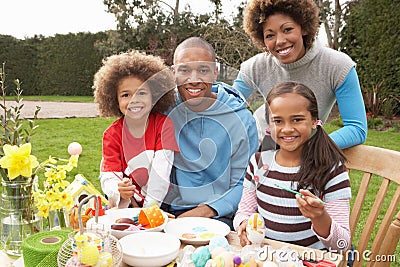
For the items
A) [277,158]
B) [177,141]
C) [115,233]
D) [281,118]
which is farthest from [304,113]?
[115,233]

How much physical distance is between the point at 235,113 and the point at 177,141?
250 mm

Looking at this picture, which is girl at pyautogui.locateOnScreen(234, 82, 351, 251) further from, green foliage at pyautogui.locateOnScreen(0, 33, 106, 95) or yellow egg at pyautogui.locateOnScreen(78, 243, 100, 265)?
green foliage at pyautogui.locateOnScreen(0, 33, 106, 95)

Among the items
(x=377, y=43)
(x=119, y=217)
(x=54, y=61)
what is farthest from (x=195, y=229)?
(x=54, y=61)

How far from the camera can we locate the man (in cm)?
166

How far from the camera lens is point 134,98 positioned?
5.41ft

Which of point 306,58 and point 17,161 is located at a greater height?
point 306,58

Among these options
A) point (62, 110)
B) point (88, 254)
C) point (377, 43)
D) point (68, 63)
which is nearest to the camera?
point (88, 254)

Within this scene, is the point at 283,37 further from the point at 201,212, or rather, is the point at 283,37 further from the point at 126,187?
the point at 126,187

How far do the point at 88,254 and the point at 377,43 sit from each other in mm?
7973

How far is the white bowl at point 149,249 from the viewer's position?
1191 millimetres

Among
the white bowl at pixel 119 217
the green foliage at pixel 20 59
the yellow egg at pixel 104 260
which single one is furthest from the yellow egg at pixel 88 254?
the green foliage at pixel 20 59

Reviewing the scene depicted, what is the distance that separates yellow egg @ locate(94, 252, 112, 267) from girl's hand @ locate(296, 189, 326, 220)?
21.8 inches

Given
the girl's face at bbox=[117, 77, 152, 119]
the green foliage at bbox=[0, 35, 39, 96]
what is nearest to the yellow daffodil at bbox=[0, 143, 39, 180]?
the girl's face at bbox=[117, 77, 152, 119]

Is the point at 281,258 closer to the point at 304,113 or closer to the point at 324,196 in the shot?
the point at 324,196
